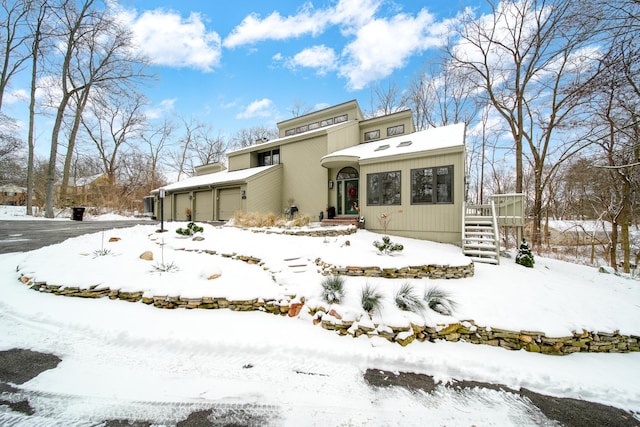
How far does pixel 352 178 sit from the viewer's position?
35.9ft

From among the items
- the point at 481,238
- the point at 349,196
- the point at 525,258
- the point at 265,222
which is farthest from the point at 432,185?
the point at 265,222

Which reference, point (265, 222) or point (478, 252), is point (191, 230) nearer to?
point (265, 222)

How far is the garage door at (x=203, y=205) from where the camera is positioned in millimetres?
14531

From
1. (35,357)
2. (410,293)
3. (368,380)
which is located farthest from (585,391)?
(35,357)

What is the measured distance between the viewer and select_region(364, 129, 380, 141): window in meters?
12.6

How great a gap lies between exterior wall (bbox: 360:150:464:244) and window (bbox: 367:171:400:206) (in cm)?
15

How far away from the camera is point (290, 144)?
13.0 meters

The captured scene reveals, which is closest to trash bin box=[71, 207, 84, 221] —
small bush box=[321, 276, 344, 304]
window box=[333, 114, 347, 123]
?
window box=[333, 114, 347, 123]

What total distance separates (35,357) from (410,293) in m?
4.98

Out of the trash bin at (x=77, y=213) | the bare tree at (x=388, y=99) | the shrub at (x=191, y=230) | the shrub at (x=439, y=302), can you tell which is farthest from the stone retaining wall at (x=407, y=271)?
the bare tree at (x=388, y=99)

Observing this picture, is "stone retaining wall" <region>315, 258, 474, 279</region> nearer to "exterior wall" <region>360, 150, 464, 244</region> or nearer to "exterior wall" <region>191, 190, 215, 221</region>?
"exterior wall" <region>360, 150, 464, 244</region>

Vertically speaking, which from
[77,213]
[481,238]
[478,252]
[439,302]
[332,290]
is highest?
[77,213]

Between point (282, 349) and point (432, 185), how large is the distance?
7.22 m

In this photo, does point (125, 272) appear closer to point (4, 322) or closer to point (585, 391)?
point (4, 322)
